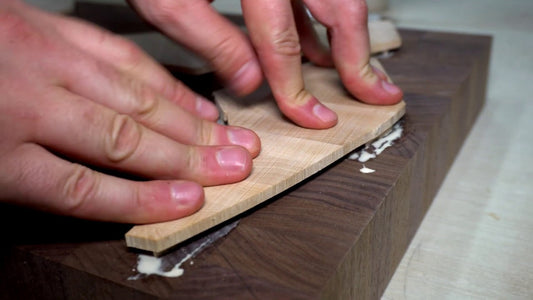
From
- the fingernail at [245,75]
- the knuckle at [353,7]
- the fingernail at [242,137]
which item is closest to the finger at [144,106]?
the fingernail at [242,137]

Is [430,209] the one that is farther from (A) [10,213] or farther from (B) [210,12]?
(A) [10,213]

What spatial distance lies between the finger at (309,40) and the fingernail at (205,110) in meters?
0.23

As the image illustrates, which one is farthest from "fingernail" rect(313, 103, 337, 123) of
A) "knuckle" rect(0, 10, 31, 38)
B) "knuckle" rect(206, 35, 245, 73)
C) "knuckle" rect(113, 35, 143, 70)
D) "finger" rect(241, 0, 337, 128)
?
"knuckle" rect(0, 10, 31, 38)

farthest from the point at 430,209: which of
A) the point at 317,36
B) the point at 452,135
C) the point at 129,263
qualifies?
the point at 129,263

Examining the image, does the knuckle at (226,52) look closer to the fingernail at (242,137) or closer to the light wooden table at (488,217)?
the fingernail at (242,137)

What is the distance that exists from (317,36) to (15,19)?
0.47m

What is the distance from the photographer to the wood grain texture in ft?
1.59

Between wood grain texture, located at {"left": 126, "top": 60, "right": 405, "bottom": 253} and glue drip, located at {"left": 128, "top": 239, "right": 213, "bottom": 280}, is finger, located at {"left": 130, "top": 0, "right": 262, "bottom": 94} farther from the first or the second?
glue drip, located at {"left": 128, "top": 239, "right": 213, "bottom": 280}

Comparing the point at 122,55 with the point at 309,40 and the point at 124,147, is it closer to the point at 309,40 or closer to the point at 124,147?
the point at 124,147

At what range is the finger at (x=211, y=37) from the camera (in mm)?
663

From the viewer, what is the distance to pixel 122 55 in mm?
634

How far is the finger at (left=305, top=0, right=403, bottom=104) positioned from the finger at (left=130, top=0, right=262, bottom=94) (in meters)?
0.10

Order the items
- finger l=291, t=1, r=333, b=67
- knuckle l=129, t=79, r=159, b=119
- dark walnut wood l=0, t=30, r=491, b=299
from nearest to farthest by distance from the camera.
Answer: dark walnut wood l=0, t=30, r=491, b=299, knuckle l=129, t=79, r=159, b=119, finger l=291, t=1, r=333, b=67

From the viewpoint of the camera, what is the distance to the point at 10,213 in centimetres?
56
